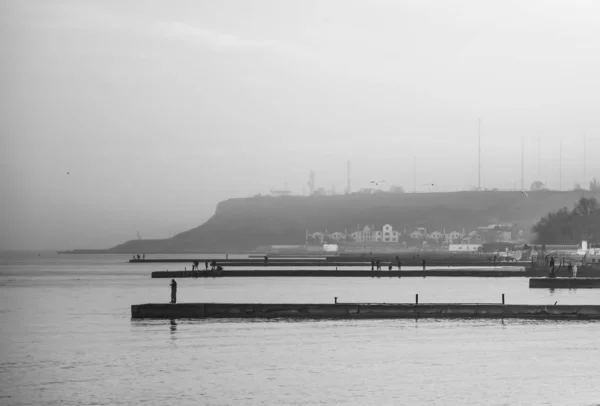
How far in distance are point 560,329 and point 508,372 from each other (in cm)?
1462

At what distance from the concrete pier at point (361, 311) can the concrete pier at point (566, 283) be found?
30079mm

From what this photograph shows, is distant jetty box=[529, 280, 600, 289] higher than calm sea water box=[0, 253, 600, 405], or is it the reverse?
distant jetty box=[529, 280, 600, 289]

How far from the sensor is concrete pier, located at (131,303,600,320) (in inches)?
2012

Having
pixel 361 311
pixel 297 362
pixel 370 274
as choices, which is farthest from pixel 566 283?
pixel 297 362

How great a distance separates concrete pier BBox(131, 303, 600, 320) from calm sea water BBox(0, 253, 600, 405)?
5.36ft

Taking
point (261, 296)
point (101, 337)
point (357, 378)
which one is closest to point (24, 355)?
point (101, 337)

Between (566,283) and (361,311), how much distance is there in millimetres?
35501

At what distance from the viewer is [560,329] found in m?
45.7

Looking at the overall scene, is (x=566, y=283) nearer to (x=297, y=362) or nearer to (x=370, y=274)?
(x=370, y=274)

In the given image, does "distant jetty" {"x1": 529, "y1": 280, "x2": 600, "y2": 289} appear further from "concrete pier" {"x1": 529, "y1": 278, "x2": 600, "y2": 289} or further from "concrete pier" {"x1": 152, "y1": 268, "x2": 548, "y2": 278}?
"concrete pier" {"x1": 152, "y1": 268, "x2": 548, "y2": 278}

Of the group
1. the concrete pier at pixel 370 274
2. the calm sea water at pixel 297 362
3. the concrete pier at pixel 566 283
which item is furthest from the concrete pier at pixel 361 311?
the concrete pier at pixel 370 274

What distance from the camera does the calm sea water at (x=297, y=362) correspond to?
27891mm

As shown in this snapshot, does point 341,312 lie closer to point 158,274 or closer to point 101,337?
point 101,337

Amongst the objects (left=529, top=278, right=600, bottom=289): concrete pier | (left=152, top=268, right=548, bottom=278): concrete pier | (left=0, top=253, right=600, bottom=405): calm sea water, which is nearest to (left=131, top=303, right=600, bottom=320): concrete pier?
(left=0, top=253, right=600, bottom=405): calm sea water
